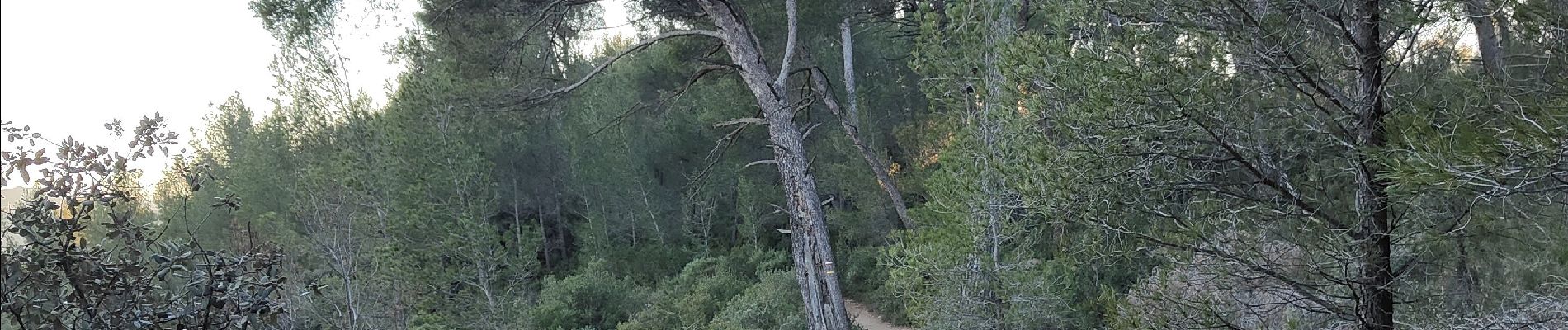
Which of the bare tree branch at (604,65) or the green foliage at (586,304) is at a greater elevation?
the bare tree branch at (604,65)

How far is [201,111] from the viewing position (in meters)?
29.0

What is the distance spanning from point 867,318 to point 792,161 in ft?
22.4

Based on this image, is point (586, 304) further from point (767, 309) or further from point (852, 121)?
point (852, 121)

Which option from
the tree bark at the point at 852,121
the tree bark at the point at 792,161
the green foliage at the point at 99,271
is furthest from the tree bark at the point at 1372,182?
the tree bark at the point at 852,121

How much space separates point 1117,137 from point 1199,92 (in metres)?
0.44

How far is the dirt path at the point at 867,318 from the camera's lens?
1346 cm

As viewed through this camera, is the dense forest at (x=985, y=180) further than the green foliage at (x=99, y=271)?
Yes

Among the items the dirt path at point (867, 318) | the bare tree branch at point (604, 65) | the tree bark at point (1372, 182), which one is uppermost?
the bare tree branch at point (604, 65)

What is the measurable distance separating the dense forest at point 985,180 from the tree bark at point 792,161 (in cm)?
3

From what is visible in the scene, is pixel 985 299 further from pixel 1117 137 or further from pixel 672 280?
pixel 672 280

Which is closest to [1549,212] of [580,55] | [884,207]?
[884,207]

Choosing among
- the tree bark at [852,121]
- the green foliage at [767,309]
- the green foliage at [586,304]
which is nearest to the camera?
the tree bark at [852,121]

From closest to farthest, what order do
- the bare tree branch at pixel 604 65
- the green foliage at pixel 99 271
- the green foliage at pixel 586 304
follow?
the green foliage at pixel 99 271
the bare tree branch at pixel 604 65
the green foliage at pixel 586 304

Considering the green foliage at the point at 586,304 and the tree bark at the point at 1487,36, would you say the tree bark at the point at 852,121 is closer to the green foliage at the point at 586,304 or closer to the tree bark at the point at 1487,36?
the green foliage at the point at 586,304
